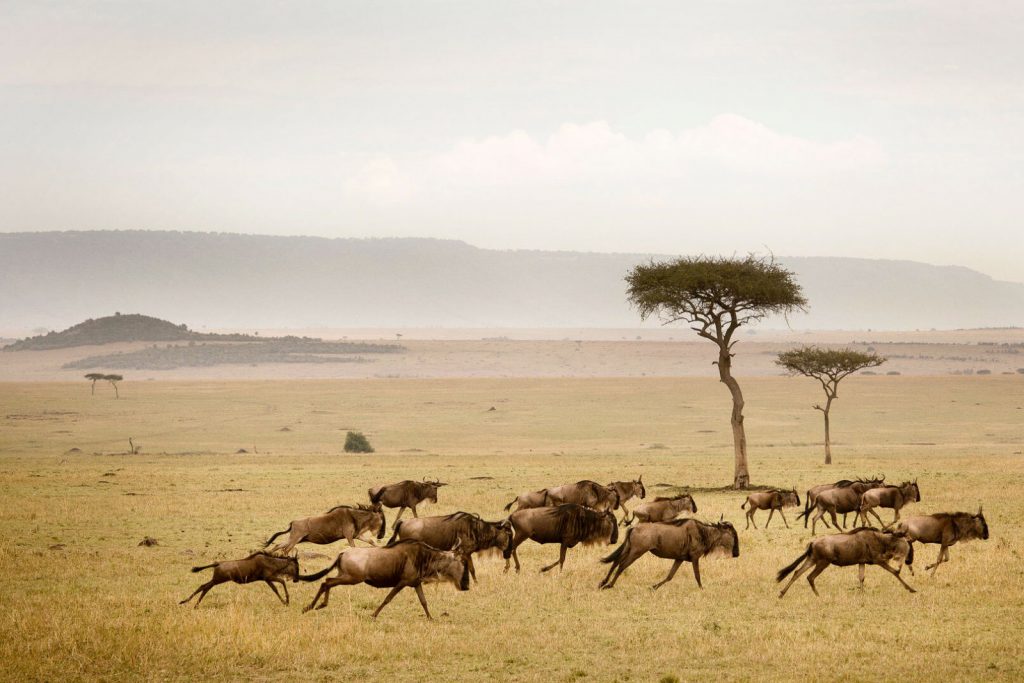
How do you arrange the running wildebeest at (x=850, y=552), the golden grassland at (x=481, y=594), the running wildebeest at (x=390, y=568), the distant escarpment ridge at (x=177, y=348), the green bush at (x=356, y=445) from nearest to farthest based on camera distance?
the golden grassland at (x=481, y=594) → the running wildebeest at (x=390, y=568) → the running wildebeest at (x=850, y=552) → the green bush at (x=356, y=445) → the distant escarpment ridge at (x=177, y=348)

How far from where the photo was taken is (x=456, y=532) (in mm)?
19266

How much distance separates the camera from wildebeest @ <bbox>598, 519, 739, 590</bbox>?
18.3 m

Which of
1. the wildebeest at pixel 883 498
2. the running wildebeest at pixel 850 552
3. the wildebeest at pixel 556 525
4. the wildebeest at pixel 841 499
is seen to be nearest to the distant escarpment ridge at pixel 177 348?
A: the wildebeest at pixel 841 499

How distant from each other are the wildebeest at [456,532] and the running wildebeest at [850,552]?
4903 millimetres

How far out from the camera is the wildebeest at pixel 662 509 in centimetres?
2322

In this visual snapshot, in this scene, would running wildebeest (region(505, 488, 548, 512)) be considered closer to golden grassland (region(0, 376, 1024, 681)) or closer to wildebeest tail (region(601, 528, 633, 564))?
golden grassland (region(0, 376, 1024, 681))

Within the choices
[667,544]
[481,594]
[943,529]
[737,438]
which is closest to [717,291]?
[737,438]

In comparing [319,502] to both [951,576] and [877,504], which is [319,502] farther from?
[951,576]

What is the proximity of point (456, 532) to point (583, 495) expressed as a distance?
19.4 ft

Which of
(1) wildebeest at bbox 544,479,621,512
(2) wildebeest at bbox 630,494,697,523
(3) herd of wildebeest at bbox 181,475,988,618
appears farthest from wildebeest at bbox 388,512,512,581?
(1) wildebeest at bbox 544,479,621,512

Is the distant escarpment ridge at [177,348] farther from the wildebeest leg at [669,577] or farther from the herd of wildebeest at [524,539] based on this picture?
the wildebeest leg at [669,577]

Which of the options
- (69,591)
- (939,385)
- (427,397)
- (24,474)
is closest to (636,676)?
(69,591)

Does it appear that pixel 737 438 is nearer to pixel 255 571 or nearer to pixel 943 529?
pixel 943 529

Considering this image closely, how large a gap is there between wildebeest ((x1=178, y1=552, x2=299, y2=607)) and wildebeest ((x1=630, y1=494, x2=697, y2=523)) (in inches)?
325
